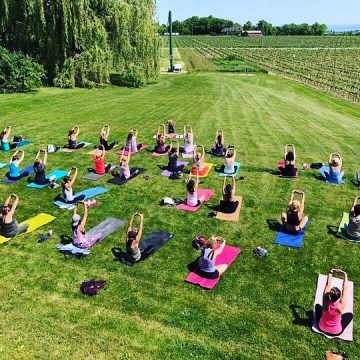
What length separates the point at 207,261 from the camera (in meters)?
10.4

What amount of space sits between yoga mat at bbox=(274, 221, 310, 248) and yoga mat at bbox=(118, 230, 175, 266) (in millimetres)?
3368

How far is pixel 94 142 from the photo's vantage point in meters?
23.3

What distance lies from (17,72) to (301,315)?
108 ft

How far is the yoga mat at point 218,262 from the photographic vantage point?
10.4m

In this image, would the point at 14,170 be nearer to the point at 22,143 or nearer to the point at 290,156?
the point at 22,143

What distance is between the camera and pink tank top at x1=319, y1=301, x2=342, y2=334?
8.56 meters

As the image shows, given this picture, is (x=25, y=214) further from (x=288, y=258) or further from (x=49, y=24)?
(x=49, y=24)

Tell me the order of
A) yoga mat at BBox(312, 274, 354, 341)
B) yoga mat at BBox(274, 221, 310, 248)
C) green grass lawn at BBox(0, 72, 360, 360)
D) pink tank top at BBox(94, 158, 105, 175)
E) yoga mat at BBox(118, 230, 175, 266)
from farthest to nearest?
pink tank top at BBox(94, 158, 105, 175)
yoga mat at BBox(274, 221, 310, 248)
yoga mat at BBox(118, 230, 175, 266)
yoga mat at BBox(312, 274, 354, 341)
green grass lawn at BBox(0, 72, 360, 360)

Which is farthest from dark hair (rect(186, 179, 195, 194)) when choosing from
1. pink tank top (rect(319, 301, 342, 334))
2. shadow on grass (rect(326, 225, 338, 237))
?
pink tank top (rect(319, 301, 342, 334))

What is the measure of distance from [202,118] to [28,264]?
783 inches

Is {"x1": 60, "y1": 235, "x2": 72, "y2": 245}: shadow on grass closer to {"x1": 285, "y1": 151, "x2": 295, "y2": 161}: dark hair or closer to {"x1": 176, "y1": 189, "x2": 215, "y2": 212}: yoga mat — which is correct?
{"x1": 176, "y1": 189, "x2": 215, "y2": 212}: yoga mat

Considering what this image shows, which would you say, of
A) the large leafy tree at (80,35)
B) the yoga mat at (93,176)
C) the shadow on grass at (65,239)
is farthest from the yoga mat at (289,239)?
the large leafy tree at (80,35)

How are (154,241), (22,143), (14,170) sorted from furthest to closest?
(22,143) < (14,170) < (154,241)

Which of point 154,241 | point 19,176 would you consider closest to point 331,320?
point 154,241
